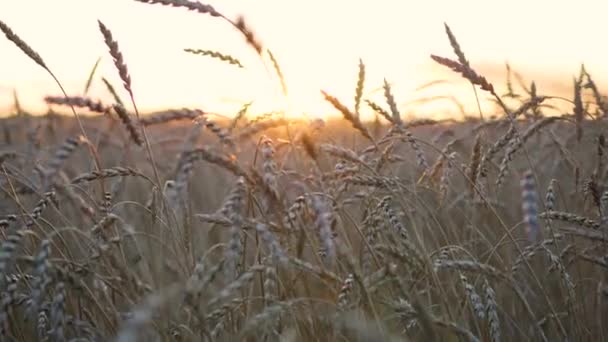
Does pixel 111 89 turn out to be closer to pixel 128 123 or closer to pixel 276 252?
pixel 128 123

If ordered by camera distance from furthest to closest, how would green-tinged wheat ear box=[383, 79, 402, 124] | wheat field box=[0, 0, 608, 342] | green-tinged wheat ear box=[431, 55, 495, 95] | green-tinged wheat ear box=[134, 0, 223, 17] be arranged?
green-tinged wheat ear box=[383, 79, 402, 124], green-tinged wheat ear box=[431, 55, 495, 95], green-tinged wheat ear box=[134, 0, 223, 17], wheat field box=[0, 0, 608, 342]

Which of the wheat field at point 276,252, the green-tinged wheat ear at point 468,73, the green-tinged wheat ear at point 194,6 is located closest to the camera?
the wheat field at point 276,252

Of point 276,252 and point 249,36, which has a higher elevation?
point 249,36

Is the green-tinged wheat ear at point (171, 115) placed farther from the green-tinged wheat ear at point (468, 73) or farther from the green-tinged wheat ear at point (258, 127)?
the green-tinged wheat ear at point (468, 73)

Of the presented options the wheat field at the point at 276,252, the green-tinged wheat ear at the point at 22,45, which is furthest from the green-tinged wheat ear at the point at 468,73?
the green-tinged wheat ear at the point at 22,45

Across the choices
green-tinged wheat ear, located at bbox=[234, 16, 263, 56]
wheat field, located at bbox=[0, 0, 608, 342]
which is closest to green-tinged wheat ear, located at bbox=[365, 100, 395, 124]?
wheat field, located at bbox=[0, 0, 608, 342]

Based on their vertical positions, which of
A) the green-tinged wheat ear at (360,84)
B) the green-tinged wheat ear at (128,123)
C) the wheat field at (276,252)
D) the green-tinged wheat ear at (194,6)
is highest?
the green-tinged wheat ear at (194,6)

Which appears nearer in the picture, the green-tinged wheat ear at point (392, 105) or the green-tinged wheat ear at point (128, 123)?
the green-tinged wheat ear at point (128, 123)

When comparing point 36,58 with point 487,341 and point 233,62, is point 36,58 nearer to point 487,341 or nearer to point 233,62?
point 233,62

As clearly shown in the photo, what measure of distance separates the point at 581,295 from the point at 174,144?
499cm

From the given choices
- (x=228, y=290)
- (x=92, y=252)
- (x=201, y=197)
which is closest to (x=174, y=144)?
(x=201, y=197)

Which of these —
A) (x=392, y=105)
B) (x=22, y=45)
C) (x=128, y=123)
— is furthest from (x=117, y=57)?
(x=392, y=105)

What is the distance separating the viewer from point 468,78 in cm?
223

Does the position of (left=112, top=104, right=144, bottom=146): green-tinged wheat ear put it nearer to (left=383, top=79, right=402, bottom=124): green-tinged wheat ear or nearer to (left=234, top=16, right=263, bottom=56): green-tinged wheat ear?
(left=234, top=16, right=263, bottom=56): green-tinged wheat ear
